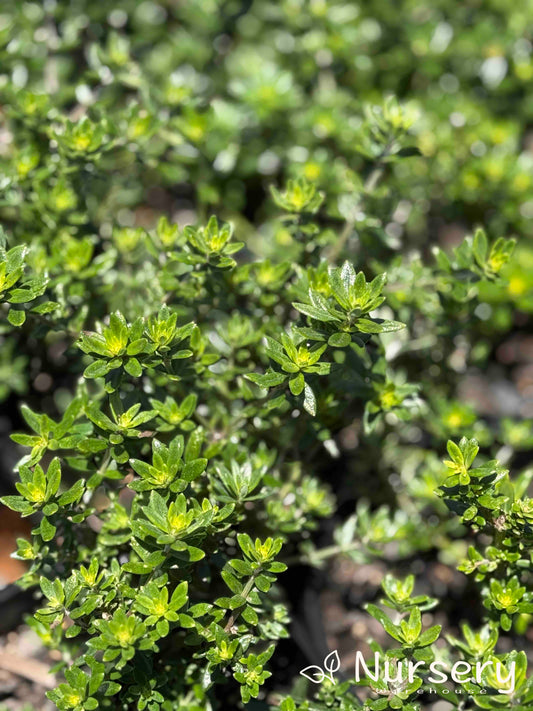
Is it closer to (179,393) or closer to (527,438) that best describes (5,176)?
(179,393)

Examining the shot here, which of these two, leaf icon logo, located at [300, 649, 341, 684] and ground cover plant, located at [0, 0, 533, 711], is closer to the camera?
ground cover plant, located at [0, 0, 533, 711]

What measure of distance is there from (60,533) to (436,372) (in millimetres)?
1229

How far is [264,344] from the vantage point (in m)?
1.67

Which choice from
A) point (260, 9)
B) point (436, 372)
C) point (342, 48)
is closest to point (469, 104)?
point (342, 48)

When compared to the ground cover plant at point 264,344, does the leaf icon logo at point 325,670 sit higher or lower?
lower

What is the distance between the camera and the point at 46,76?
243 centimetres

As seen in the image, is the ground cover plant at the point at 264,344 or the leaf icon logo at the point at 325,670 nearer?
the ground cover plant at the point at 264,344

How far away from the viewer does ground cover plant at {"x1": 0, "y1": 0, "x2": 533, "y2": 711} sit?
1.40m

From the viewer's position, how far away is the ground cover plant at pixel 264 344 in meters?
1.40
